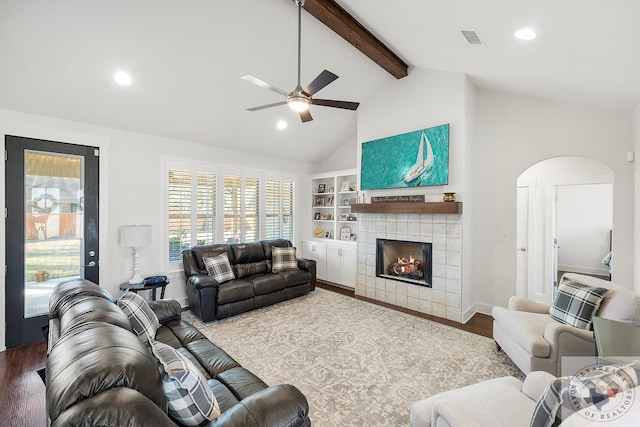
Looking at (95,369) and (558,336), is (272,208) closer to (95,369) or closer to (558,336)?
(558,336)

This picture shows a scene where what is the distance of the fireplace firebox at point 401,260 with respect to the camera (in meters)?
4.54

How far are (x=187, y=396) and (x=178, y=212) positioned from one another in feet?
12.5

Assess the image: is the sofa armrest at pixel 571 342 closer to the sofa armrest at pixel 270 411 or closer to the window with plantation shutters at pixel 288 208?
the sofa armrest at pixel 270 411

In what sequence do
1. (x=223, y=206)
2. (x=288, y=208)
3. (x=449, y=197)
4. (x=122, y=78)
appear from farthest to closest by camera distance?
(x=288, y=208)
(x=223, y=206)
(x=449, y=197)
(x=122, y=78)

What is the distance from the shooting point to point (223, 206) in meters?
5.10

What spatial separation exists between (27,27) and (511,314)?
522 centimetres

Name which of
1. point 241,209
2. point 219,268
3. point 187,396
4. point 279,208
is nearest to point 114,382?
point 187,396

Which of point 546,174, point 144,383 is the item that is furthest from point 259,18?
point 546,174

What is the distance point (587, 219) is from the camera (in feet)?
21.7

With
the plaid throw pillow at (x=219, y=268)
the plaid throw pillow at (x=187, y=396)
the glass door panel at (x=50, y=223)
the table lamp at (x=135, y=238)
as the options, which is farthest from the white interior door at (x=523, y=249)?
the glass door panel at (x=50, y=223)

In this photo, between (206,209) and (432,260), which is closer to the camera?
(432,260)

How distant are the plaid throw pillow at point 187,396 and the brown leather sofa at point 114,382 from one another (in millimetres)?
73

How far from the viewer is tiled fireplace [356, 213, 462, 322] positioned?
397 cm

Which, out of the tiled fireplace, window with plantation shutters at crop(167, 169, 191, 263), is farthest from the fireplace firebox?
window with plantation shutters at crop(167, 169, 191, 263)
